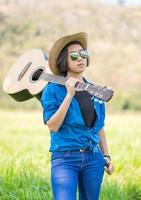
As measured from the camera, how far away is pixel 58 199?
3684mm

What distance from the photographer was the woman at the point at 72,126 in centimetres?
370

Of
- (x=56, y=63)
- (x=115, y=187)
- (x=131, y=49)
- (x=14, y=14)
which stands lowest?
(x=115, y=187)

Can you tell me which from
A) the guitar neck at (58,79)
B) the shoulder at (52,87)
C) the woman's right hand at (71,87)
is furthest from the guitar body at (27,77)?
the woman's right hand at (71,87)

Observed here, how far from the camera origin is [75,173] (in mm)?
3760

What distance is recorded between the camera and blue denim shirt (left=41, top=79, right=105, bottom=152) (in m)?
3.75

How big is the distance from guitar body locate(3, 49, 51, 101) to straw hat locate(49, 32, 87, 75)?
0.24m

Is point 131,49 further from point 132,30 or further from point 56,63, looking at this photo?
point 56,63

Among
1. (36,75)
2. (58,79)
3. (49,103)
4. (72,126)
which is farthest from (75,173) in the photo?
(36,75)

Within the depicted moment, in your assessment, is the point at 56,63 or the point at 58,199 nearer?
the point at 58,199

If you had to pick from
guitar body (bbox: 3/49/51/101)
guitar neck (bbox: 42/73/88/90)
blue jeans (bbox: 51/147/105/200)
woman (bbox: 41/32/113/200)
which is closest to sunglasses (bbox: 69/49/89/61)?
woman (bbox: 41/32/113/200)

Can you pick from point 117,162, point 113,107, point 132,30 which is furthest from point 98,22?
point 117,162

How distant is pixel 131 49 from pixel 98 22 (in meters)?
10.2

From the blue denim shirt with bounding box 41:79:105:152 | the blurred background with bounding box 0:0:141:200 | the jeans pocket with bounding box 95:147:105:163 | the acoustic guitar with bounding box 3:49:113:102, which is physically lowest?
the jeans pocket with bounding box 95:147:105:163

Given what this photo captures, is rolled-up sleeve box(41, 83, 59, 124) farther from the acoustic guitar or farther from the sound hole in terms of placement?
the sound hole
